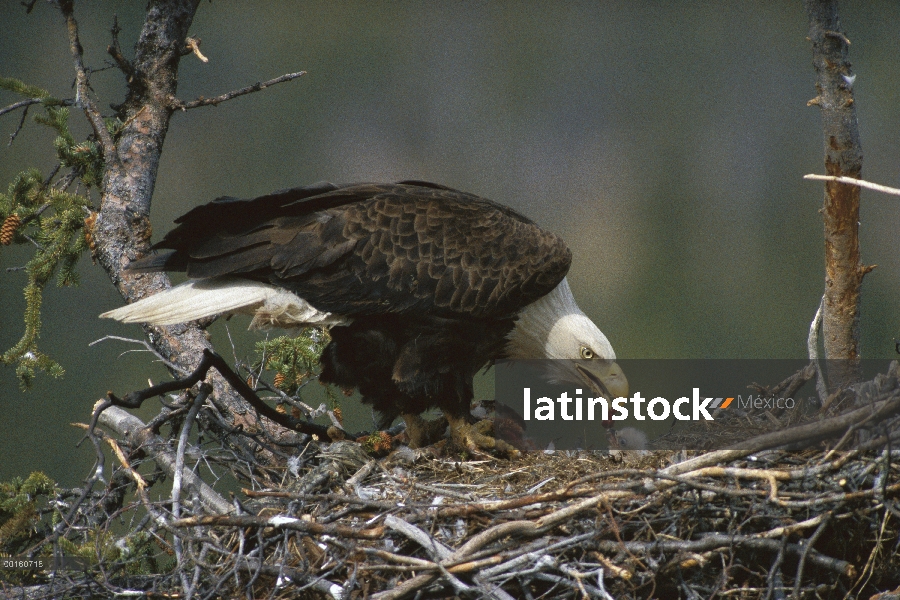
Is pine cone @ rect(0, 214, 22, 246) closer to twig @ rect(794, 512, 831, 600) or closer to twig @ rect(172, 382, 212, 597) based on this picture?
twig @ rect(172, 382, 212, 597)

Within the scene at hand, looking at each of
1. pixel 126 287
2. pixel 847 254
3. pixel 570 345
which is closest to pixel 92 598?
pixel 126 287

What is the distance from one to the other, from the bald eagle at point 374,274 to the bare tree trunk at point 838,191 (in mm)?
860

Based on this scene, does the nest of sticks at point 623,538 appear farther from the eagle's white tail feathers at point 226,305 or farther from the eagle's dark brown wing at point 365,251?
the eagle's dark brown wing at point 365,251

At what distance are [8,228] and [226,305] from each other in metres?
0.78

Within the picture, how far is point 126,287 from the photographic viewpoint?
3.08 m

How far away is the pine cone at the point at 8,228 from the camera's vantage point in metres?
2.95

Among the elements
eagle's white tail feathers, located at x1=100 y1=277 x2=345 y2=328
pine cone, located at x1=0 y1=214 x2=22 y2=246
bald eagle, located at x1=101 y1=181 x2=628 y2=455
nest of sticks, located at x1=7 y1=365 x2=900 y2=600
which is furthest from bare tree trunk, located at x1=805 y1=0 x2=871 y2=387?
pine cone, located at x1=0 y1=214 x2=22 y2=246

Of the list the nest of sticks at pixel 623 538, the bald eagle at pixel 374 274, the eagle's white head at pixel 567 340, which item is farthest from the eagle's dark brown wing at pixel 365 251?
the nest of sticks at pixel 623 538

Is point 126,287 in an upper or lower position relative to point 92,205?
lower

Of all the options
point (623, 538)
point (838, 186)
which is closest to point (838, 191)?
point (838, 186)

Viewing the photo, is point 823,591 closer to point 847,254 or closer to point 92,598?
point 847,254

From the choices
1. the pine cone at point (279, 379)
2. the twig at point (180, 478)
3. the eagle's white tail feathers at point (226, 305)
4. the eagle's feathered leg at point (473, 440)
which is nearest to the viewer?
the twig at point (180, 478)

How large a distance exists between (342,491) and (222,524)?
1.95 ft

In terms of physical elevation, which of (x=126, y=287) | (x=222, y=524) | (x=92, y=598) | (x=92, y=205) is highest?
(x=92, y=205)
